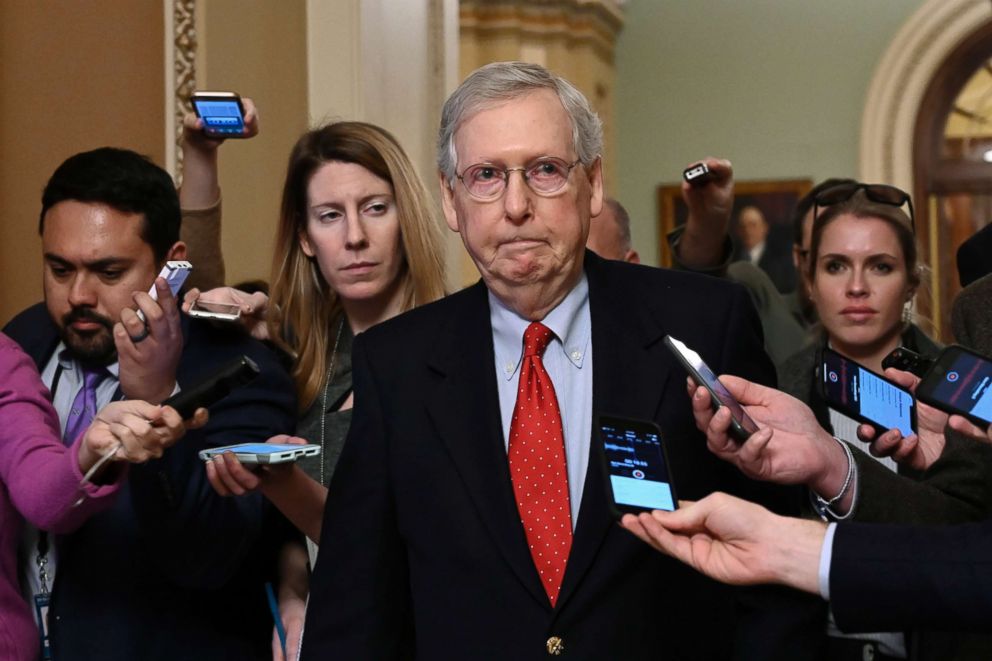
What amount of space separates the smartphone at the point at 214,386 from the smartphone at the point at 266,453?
93 mm

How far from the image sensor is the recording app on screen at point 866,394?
2.81 meters

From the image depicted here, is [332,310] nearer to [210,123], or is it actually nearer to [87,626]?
[210,123]

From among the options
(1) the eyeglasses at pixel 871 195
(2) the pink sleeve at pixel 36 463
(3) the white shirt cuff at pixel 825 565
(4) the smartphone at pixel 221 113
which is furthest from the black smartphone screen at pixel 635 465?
(1) the eyeglasses at pixel 871 195

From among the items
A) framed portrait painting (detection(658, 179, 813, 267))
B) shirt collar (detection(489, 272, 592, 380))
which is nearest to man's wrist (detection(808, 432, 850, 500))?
shirt collar (detection(489, 272, 592, 380))

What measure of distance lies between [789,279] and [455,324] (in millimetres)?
10139

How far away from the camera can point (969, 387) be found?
7.18 ft

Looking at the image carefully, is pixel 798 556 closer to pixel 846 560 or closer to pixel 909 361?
pixel 846 560

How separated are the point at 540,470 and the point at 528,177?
532 millimetres

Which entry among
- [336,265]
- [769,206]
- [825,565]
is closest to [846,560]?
[825,565]

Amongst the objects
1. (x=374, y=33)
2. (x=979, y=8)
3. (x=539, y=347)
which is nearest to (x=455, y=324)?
(x=539, y=347)

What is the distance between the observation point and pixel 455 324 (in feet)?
9.14

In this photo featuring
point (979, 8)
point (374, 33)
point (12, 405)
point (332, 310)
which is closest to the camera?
point (12, 405)

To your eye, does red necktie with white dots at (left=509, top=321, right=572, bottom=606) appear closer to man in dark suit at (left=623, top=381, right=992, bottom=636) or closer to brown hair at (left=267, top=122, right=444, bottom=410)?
man in dark suit at (left=623, top=381, right=992, bottom=636)

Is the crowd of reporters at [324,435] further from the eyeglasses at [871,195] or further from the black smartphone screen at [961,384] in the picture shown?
the eyeglasses at [871,195]
